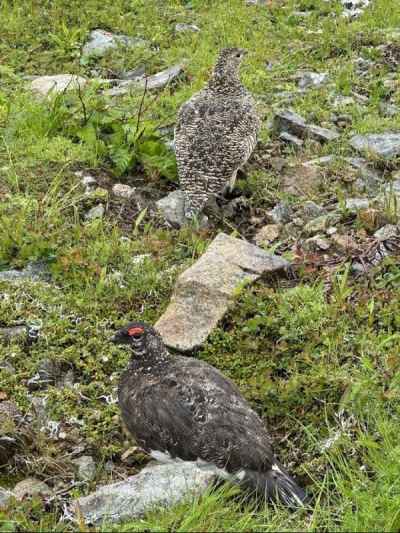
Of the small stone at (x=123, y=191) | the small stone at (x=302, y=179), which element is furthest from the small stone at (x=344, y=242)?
the small stone at (x=123, y=191)

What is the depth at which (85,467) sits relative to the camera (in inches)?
221

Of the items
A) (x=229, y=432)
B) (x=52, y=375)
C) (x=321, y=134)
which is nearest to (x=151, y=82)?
(x=321, y=134)

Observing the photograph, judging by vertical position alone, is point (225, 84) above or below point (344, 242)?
above

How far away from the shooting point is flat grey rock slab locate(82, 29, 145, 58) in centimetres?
1249

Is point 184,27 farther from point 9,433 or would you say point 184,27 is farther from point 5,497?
point 5,497

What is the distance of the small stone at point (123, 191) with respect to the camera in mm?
8766

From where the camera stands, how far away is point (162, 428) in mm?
5281

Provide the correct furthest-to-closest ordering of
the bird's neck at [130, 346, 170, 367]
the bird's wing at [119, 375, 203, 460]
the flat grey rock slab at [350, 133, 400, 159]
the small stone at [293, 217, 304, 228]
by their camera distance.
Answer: the flat grey rock slab at [350, 133, 400, 159] → the small stone at [293, 217, 304, 228] → the bird's neck at [130, 346, 170, 367] → the bird's wing at [119, 375, 203, 460]

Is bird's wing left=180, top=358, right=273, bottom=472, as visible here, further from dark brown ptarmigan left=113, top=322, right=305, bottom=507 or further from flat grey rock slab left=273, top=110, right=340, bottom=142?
flat grey rock slab left=273, top=110, right=340, bottom=142

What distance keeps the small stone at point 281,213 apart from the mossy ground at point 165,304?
0.17 meters

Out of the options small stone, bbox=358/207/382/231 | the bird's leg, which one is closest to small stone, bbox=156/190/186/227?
the bird's leg

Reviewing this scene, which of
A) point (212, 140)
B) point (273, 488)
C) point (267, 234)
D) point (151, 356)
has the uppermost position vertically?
point (151, 356)

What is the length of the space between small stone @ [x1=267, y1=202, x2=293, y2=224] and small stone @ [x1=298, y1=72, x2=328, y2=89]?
3.30 metres

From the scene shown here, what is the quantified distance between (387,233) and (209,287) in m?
1.75
